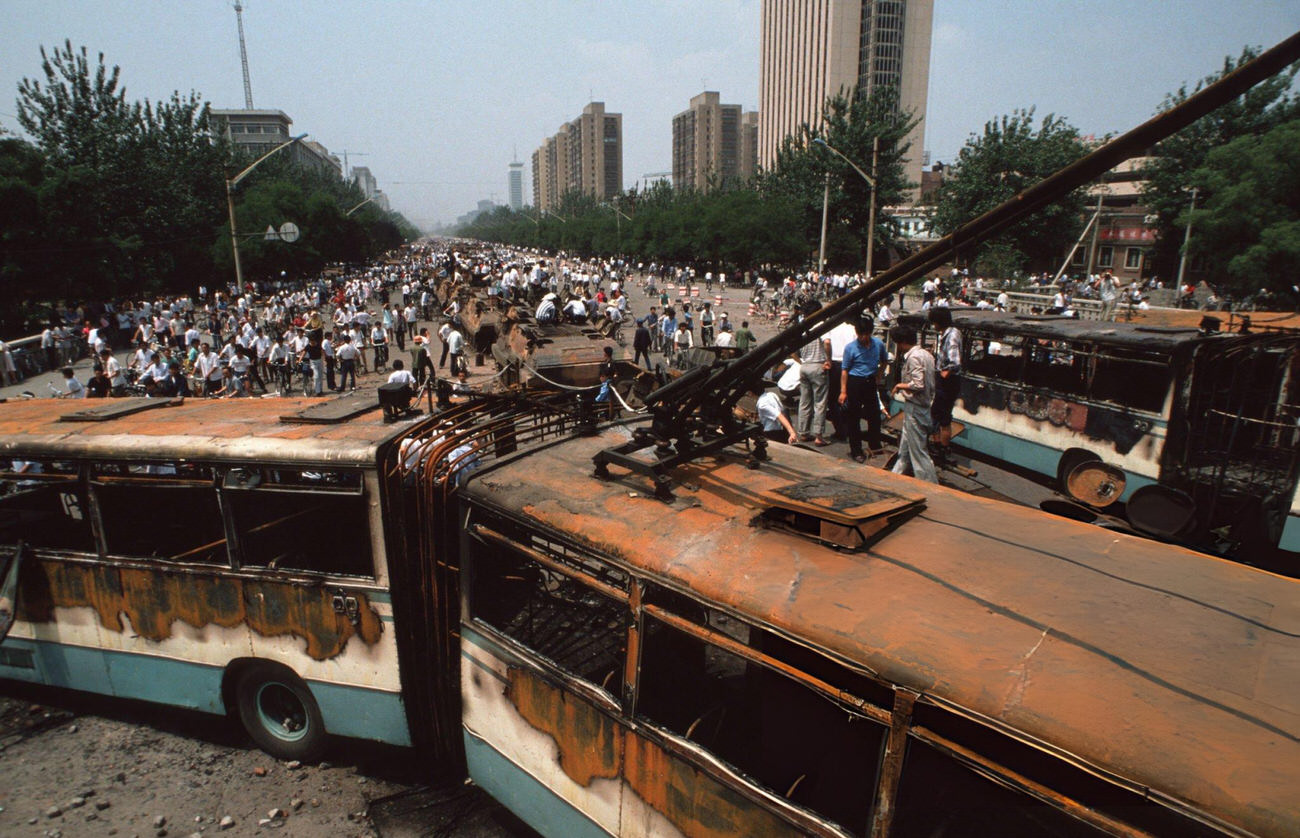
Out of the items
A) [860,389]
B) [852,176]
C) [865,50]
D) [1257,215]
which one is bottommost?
[860,389]

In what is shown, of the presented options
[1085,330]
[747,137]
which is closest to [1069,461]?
[1085,330]

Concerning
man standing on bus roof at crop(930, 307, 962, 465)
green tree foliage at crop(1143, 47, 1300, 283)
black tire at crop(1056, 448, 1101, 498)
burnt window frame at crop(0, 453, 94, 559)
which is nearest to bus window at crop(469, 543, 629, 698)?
burnt window frame at crop(0, 453, 94, 559)

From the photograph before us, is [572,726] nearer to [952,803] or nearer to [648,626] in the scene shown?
[648,626]

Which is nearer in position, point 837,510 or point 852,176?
point 837,510

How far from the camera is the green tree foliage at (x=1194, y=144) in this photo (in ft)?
A: 116

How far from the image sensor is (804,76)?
113 m

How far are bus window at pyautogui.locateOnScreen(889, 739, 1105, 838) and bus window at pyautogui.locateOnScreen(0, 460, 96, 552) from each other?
20.9ft

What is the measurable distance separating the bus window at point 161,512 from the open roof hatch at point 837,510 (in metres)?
4.28

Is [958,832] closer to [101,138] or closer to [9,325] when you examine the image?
[9,325]

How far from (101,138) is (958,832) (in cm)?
4291

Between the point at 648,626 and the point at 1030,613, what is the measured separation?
1.78 m

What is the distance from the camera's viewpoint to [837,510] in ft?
12.6

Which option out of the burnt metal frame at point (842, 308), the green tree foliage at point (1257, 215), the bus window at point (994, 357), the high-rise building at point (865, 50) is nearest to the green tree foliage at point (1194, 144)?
the green tree foliage at point (1257, 215)

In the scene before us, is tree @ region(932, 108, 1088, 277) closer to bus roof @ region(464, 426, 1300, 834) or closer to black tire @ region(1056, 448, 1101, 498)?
black tire @ region(1056, 448, 1101, 498)
